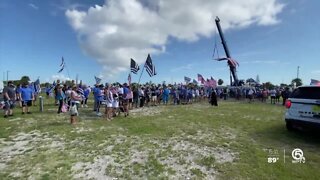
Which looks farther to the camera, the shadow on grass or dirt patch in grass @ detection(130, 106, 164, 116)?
dirt patch in grass @ detection(130, 106, 164, 116)

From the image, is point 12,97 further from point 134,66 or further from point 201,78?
point 201,78

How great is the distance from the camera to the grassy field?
23.0 feet

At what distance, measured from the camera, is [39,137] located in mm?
10359

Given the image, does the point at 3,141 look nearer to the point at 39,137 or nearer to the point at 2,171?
the point at 39,137

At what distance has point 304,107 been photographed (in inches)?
401

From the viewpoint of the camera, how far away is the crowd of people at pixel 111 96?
15047 millimetres

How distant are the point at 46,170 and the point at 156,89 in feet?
67.0

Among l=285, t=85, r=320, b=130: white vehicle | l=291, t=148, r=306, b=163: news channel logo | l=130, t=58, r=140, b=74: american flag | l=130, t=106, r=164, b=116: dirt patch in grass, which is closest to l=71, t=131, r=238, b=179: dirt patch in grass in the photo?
l=291, t=148, r=306, b=163: news channel logo

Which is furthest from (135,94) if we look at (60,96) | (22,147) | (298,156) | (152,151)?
(298,156)

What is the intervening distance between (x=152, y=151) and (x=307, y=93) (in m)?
5.95

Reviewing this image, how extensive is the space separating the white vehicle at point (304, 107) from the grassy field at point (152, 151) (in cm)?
65

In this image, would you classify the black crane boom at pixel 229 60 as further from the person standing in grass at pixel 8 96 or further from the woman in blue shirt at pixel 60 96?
the person standing in grass at pixel 8 96

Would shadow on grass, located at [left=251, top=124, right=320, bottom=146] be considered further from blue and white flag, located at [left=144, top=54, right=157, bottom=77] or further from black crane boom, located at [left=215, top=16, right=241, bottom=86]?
black crane boom, located at [left=215, top=16, right=241, bottom=86]

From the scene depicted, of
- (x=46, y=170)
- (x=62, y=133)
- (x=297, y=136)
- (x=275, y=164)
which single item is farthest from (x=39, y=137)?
(x=297, y=136)
